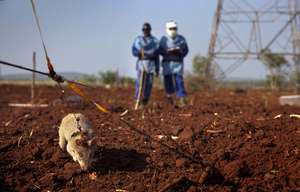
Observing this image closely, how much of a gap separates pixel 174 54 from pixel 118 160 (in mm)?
5650

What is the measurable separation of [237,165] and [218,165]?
0.93 ft

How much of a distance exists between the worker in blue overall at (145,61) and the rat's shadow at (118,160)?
492 cm

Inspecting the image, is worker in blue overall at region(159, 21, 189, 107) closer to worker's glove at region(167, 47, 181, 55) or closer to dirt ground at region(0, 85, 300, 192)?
worker's glove at region(167, 47, 181, 55)

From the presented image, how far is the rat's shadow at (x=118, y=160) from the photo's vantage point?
5902 mm

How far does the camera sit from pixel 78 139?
5871mm

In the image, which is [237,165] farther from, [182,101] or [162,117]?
[182,101]

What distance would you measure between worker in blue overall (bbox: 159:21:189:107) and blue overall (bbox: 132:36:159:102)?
21 cm

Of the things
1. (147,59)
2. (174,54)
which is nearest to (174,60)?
(174,54)

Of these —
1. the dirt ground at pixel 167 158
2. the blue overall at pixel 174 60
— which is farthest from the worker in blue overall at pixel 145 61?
the dirt ground at pixel 167 158

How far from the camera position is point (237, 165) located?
18.6 feet

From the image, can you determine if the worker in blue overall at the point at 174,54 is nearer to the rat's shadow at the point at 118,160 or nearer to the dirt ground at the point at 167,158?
the dirt ground at the point at 167,158

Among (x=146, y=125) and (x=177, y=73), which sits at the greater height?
(x=177, y=73)

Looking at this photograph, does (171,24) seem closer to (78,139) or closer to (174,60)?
(174,60)

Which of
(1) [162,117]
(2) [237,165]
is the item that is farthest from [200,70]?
(2) [237,165]
